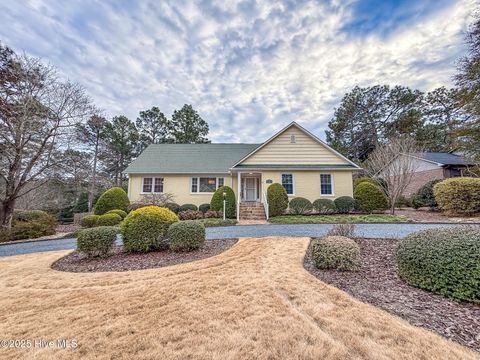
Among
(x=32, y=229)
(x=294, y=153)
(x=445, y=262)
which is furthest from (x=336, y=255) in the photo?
(x=32, y=229)

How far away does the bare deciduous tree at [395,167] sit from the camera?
1309 centimetres

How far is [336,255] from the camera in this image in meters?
4.75

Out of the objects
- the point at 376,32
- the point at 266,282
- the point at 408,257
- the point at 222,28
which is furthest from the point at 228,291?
the point at 376,32

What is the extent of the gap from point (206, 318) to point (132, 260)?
4100mm

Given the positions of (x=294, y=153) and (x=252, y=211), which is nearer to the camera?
(x=252, y=211)

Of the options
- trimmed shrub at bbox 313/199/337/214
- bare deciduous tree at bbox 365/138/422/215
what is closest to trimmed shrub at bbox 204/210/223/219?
trimmed shrub at bbox 313/199/337/214

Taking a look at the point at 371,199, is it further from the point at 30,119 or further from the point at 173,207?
the point at 30,119

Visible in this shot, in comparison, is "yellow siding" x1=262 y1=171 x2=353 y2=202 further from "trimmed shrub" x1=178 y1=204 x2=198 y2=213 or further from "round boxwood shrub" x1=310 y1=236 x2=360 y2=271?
"round boxwood shrub" x1=310 y1=236 x2=360 y2=271

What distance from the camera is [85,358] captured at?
2.23 m

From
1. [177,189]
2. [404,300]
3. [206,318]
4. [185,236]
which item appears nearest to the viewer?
[206,318]

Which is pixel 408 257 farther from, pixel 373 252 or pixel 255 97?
pixel 255 97

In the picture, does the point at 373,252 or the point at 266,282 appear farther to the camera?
the point at 373,252

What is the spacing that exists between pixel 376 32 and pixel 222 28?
731cm

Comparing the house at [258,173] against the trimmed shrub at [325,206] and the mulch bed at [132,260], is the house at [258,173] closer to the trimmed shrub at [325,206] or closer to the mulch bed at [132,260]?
the trimmed shrub at [325,206]
